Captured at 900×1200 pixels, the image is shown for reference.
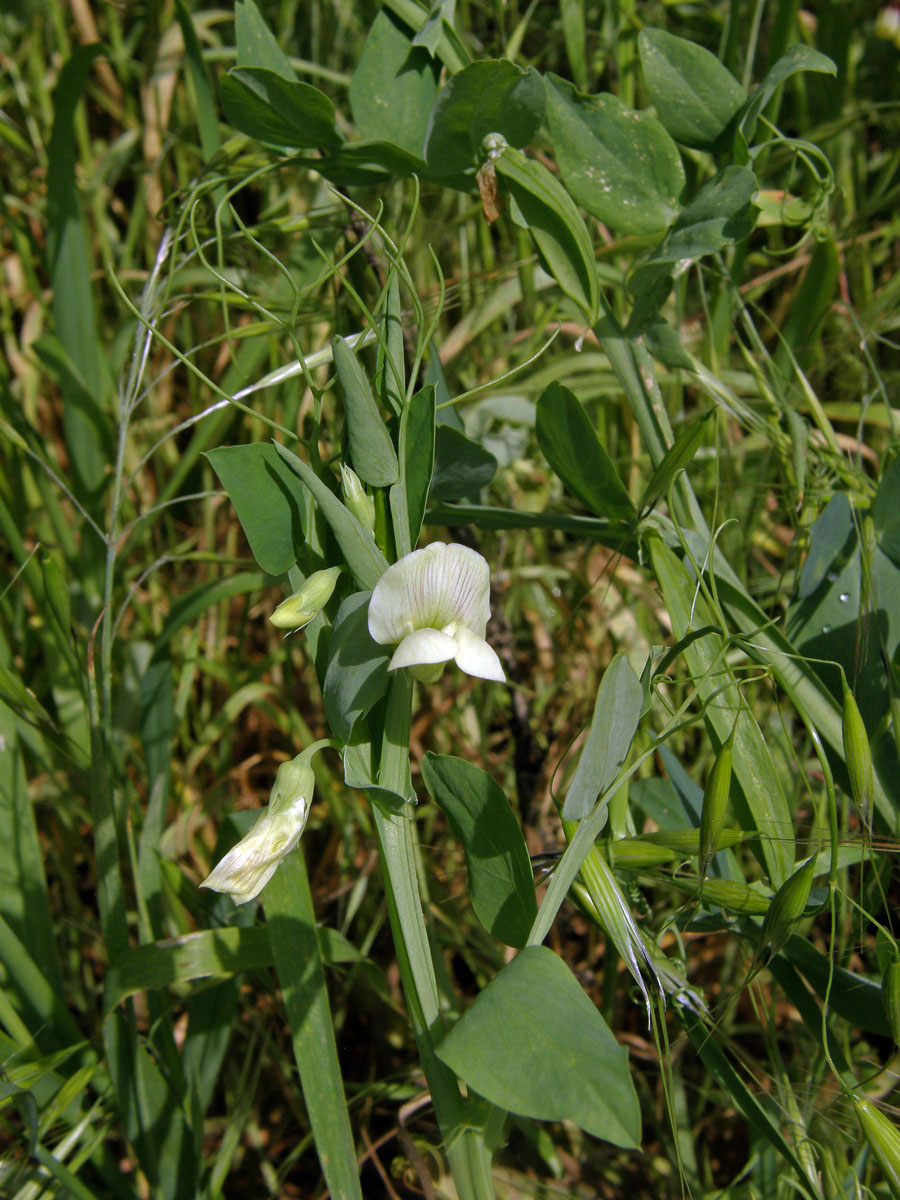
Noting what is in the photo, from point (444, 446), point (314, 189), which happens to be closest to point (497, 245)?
point (314, 189)

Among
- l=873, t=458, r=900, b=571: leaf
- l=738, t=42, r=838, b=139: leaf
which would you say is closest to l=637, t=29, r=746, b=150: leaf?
l=738, t=42, r=838, b=139: leaf

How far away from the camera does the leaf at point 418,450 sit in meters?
0.44

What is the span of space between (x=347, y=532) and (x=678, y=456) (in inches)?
7.5

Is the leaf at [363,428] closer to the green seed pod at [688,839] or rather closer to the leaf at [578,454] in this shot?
the leaf at [578,454]

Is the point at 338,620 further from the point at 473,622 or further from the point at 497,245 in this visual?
the point at 497,245

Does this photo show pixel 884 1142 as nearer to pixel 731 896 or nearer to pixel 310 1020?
pixel 731 896

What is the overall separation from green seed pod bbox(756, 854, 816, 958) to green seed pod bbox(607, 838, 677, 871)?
57mm

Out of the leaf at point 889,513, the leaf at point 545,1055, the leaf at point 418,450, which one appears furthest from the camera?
the leaf at point 889,513

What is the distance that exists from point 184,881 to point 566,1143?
424 millimetres

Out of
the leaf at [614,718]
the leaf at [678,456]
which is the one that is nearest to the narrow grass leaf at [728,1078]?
the leaf at [614,718]

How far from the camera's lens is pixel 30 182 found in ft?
3.66

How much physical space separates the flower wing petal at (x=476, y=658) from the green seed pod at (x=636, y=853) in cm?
15

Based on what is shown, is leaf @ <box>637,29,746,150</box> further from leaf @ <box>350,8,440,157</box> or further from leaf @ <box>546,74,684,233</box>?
leaf @ <box>350,8,440,157</box>

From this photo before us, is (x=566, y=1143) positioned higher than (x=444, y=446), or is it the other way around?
(x=444, y=446)
